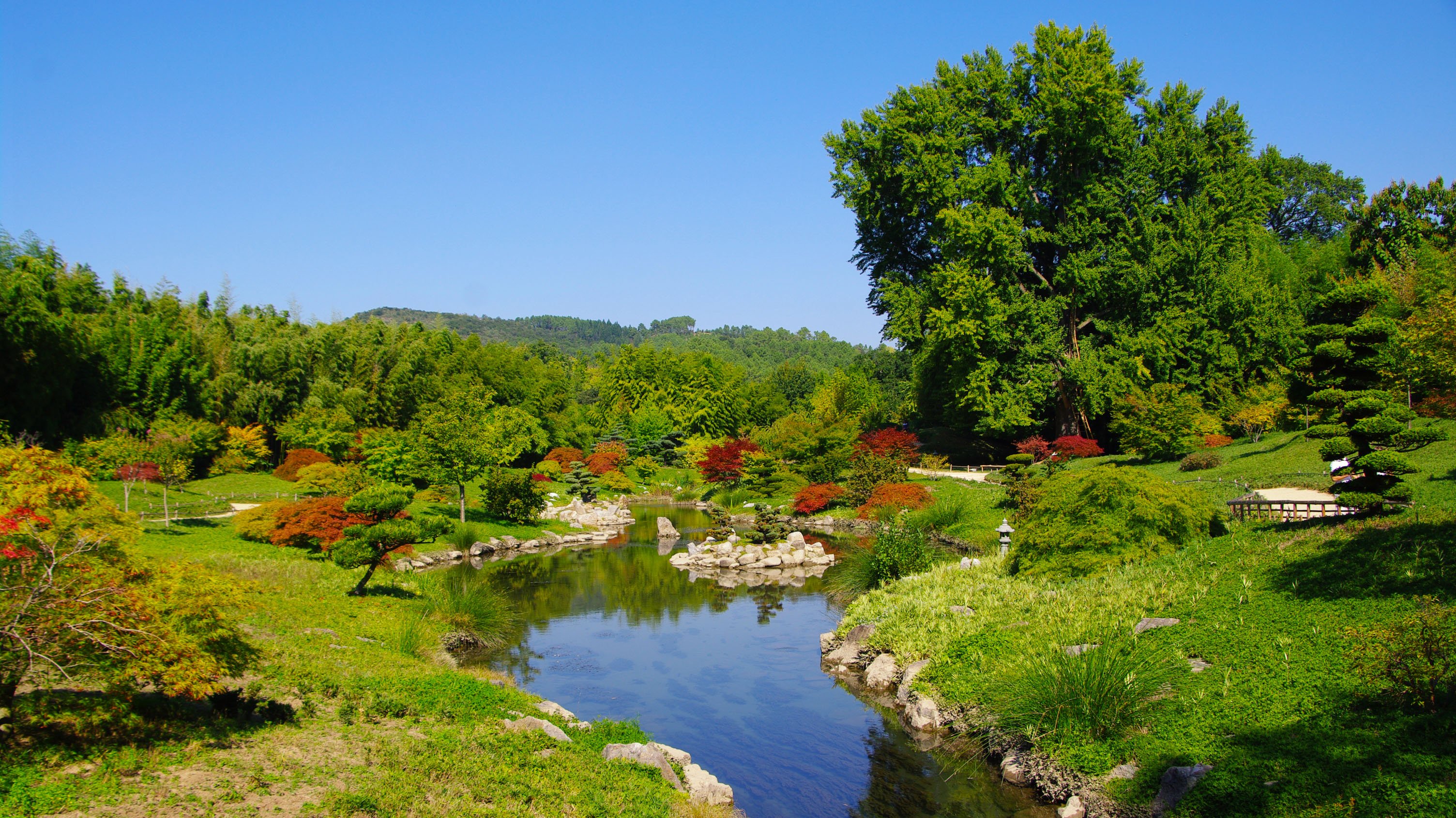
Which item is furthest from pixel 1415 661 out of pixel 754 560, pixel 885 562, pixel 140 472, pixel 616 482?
pixel 616 482

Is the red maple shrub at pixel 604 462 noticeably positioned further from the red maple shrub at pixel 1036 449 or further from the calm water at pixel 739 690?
the calm water at pixel 739 690

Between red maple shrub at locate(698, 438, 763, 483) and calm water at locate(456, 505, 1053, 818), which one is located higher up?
red maple shrub at locate(698, 438, 763, 483)

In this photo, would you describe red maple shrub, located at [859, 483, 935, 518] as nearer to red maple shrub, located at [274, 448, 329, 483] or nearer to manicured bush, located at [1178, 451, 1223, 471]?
manicured bush, located at [1178, 451, 1223, 471]

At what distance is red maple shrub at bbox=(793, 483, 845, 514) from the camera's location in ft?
96.4

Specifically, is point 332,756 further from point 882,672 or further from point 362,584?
point 362,584

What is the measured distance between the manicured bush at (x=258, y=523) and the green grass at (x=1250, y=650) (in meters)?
14.0

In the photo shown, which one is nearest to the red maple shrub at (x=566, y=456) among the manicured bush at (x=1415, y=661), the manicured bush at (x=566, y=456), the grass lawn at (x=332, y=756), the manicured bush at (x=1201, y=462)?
the manicured bush at (x=566, y=456)

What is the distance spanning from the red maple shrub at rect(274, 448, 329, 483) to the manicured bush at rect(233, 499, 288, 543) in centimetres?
1236

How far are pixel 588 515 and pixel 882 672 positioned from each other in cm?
2145

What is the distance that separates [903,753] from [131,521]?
8.17 metres

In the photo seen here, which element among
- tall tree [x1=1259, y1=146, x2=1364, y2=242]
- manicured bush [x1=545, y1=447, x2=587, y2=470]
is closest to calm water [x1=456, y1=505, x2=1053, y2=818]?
manicured bush [x1=545, y1=447, x2=587, y2=470]

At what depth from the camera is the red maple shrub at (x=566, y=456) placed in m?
43.0

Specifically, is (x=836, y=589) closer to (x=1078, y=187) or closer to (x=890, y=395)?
(x=1078, y=187)

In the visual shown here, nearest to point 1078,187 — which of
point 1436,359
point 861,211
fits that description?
point 861,211
